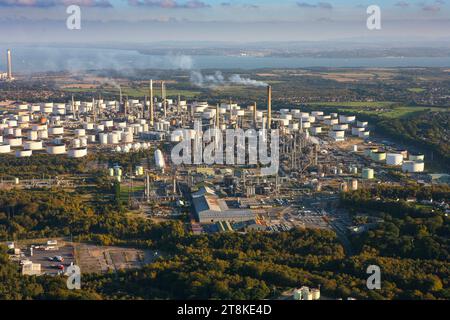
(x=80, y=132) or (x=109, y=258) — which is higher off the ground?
(x=80, y=132)

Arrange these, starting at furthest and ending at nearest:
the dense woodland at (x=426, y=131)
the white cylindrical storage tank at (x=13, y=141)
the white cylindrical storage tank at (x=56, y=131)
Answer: the white cylindrical storage tank at (x=56, y=131)
the white cylindrical storage tank at (x=13, y=141)
the dense woodland at (x=426, y=131)

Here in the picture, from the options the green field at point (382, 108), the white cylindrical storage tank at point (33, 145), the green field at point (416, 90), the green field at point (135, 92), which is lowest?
the white cylindrical storage tank at point (33, 145)

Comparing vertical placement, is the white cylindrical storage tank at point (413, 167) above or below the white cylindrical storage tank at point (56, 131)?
below

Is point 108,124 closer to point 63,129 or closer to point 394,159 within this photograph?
point 63,129

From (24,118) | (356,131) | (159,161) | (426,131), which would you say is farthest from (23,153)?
(426,131)

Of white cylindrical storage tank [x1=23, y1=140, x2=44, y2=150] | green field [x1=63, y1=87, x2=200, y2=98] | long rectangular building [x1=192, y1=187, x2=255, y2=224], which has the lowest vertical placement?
long rectangular building [x1=192, y1=187, x2=255, y2=224]

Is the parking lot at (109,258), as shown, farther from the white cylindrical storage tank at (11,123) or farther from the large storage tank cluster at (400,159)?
the white cylindrical storage tank at (11,123)

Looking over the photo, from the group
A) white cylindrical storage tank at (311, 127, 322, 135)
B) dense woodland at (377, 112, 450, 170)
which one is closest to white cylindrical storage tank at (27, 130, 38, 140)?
white cylindrical storage tank at (311, 127, 322, 135)

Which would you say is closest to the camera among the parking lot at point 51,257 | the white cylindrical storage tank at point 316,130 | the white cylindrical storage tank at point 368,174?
the parking lot at point 51,257

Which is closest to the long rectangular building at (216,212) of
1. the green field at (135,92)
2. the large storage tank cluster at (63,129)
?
the large storage tank cluster at (63,129)

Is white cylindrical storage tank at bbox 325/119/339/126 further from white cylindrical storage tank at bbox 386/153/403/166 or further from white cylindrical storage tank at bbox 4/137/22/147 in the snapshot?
white cylindrical storage tank at bbox 4/137/22/147

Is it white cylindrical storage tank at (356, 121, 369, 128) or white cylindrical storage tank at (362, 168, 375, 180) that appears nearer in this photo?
white cylindrical storage tank at (362, 168, 375, 180)

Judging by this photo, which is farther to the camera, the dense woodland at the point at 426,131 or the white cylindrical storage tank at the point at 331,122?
the white cylindrical storage tank at the point at 331,122
